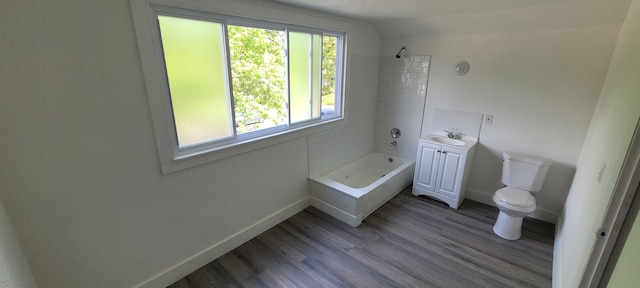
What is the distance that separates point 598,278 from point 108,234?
2823 millimetres

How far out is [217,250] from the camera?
232 cm

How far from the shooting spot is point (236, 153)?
2.26m

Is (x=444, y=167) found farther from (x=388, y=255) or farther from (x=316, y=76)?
(x=316, y=76)

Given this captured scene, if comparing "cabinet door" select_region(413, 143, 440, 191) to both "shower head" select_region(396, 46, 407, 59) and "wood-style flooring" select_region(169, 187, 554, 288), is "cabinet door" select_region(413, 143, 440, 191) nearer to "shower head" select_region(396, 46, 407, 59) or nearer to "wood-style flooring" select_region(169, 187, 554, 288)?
"wood-style flooring" select_region(169, 187, 554, 288)

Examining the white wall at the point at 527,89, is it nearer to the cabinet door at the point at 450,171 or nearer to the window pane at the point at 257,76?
the cabinet door at the point at 450,171

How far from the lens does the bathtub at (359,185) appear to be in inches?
110

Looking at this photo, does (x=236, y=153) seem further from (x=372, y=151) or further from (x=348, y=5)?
(x=372, y=151)

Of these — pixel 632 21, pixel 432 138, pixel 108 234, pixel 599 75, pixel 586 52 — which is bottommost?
pixel 108 234

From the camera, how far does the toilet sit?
2.50 meters

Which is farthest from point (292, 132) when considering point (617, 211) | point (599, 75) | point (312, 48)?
point (599, 75)

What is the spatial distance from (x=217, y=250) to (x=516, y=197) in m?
2.90

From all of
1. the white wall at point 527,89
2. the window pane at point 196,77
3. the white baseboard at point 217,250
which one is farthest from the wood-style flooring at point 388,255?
the window pane at point 196,77

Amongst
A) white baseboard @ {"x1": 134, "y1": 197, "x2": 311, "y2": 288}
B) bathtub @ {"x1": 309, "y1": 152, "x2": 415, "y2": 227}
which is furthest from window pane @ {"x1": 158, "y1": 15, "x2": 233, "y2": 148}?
bathtub @ {"x1": 309, "y1": 152, "x2": 415, "y2": 227}

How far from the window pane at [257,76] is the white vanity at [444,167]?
6.08 ft
